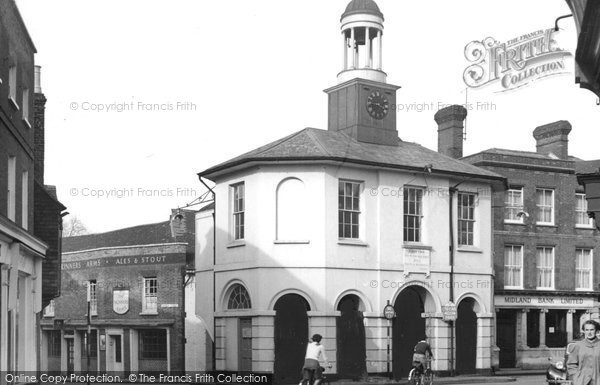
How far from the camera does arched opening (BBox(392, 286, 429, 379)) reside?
109 feet

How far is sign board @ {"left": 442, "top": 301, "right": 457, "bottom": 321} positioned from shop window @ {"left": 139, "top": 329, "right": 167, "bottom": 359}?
15.0 m

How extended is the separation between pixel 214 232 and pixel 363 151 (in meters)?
6.35

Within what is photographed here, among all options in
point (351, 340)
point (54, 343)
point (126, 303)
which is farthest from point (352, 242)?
point (54, 343)

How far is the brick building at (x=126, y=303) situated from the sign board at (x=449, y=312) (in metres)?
13.7

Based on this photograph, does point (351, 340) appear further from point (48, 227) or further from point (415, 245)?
point (48, 227)

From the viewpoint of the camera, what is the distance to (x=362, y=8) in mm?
35594

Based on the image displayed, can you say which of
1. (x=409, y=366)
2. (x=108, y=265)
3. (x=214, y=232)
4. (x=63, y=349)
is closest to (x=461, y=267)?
(x=409, y=366)

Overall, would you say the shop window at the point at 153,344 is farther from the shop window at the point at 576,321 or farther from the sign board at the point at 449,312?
the shop window at the point at 576,321

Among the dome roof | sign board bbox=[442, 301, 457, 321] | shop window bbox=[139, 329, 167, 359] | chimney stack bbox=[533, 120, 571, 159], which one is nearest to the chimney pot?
the dome roof

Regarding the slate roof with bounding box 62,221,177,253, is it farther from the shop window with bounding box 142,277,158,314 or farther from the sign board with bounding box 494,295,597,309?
the sign board with bounding box 494,295,597,309

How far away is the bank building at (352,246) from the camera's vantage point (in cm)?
3142

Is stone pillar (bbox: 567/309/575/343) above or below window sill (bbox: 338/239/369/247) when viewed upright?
below

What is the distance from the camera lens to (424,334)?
33969mm

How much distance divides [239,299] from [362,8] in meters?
12.2
